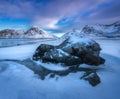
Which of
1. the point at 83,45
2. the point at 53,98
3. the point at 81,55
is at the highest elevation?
the point at 83,45

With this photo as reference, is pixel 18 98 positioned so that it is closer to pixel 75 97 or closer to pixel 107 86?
pixel 75 97

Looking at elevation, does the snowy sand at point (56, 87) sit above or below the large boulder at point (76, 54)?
below

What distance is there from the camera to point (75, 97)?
431 centimetres

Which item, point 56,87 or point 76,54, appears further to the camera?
point 76,54

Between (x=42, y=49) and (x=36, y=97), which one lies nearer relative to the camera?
(x=36, y=97)

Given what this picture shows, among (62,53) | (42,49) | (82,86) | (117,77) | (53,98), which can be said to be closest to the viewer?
(53,98)

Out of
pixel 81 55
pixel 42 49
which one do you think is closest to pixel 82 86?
pixel 81 55

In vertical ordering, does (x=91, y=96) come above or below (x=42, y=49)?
below

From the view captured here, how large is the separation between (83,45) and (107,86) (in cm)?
336

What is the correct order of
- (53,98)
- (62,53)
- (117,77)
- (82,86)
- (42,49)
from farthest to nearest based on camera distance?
(42,49)
(62,53)
(117,77)
(82,86)
(53,98)

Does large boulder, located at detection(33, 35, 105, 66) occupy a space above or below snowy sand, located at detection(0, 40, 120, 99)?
above

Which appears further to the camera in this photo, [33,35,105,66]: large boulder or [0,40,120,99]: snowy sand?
[33,35,105,66]: large boulder

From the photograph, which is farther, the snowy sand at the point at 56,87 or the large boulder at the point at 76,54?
the large boulder at the point at 76,54

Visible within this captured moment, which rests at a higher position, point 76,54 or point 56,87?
point 76,54
